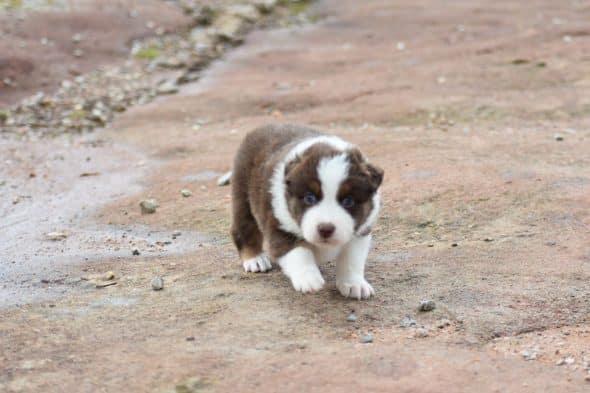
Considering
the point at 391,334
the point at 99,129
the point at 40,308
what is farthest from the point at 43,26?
the point at 391,334

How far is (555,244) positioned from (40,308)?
334 centimetres

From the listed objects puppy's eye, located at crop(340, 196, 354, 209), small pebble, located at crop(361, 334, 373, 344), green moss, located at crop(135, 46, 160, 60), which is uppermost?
→ puppy's eye, located at crop(340, 196, 354, 209)

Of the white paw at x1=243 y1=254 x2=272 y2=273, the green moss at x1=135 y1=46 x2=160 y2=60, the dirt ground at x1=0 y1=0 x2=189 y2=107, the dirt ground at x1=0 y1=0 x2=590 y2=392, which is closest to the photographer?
the dirt ground at x1=0 y1=0 x2=590 y2=392

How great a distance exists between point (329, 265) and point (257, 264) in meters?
0.48

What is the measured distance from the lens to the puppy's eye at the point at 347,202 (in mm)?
5193

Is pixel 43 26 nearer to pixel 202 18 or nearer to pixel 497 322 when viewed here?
pixel 202 18

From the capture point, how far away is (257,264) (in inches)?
241

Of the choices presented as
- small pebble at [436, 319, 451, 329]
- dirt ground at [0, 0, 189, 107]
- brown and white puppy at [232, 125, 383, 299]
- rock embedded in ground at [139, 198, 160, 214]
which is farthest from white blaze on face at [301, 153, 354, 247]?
dirt ground at [0, 0, 189, 107]

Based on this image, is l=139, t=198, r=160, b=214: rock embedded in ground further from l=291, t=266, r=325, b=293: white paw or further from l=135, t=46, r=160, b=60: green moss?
l=135, t=46, r=160, b=60: green moss

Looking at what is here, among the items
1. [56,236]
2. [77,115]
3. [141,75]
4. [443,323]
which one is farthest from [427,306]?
[141,75]

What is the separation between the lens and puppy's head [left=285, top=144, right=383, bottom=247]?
5.08 meters

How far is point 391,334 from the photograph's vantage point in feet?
16.1

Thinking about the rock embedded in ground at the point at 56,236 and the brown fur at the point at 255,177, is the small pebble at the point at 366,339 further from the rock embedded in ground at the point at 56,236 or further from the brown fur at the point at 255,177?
the rock embedded in ground at the point at 56,236

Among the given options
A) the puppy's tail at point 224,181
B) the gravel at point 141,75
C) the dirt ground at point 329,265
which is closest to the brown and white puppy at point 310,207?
the dirt ground at point 329,265
